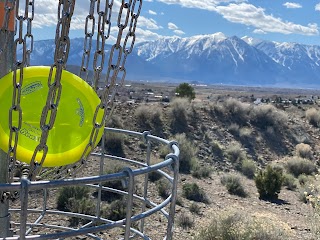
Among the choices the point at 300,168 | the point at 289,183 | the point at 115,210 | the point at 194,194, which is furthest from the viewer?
the point at 300,168

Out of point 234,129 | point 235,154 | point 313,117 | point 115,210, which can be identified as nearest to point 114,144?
point 235,154

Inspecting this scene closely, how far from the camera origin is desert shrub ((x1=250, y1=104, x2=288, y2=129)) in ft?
86.3

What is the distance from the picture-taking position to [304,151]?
891 inches

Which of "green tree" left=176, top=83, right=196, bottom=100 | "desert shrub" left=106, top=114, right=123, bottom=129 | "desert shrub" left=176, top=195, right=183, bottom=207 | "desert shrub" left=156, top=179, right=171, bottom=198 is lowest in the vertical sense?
"desert shrub" left=176, top=195, right=183, bottom=207

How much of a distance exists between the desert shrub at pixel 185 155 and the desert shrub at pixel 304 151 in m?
5.67

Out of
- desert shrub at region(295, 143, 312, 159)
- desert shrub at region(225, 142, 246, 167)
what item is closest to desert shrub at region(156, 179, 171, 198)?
desert shrub at region(225, 142, 246, 167)

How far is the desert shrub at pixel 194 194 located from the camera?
42.8ft

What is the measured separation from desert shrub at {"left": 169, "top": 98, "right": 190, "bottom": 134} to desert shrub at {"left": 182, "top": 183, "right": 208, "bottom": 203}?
836cm

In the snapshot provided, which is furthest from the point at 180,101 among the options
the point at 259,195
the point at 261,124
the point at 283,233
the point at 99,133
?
the point at 99,133

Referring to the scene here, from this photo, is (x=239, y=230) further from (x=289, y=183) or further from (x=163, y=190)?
(x=289, y=183)

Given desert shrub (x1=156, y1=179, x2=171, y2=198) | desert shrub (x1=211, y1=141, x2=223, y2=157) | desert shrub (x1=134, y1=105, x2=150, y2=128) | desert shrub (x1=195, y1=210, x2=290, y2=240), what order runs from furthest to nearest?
desert shrub (x1=134, y1=105, x2=150, y2=128), desert shrub (x1=211, y1=141, x2=223, y2=157), desert shrub (x1=156, y1=179, x2=171, y2=198), desert shrub (x1=195, y1=210, x2=290, y2=240)

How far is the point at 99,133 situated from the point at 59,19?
574 mm

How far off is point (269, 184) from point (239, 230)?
18.2 feet

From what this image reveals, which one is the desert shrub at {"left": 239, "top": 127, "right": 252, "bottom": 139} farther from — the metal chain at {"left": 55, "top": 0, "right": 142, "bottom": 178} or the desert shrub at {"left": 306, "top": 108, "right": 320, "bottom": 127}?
the metal chain at {"left": 55, "top": 0, "right": 142, "bottom": 178}
